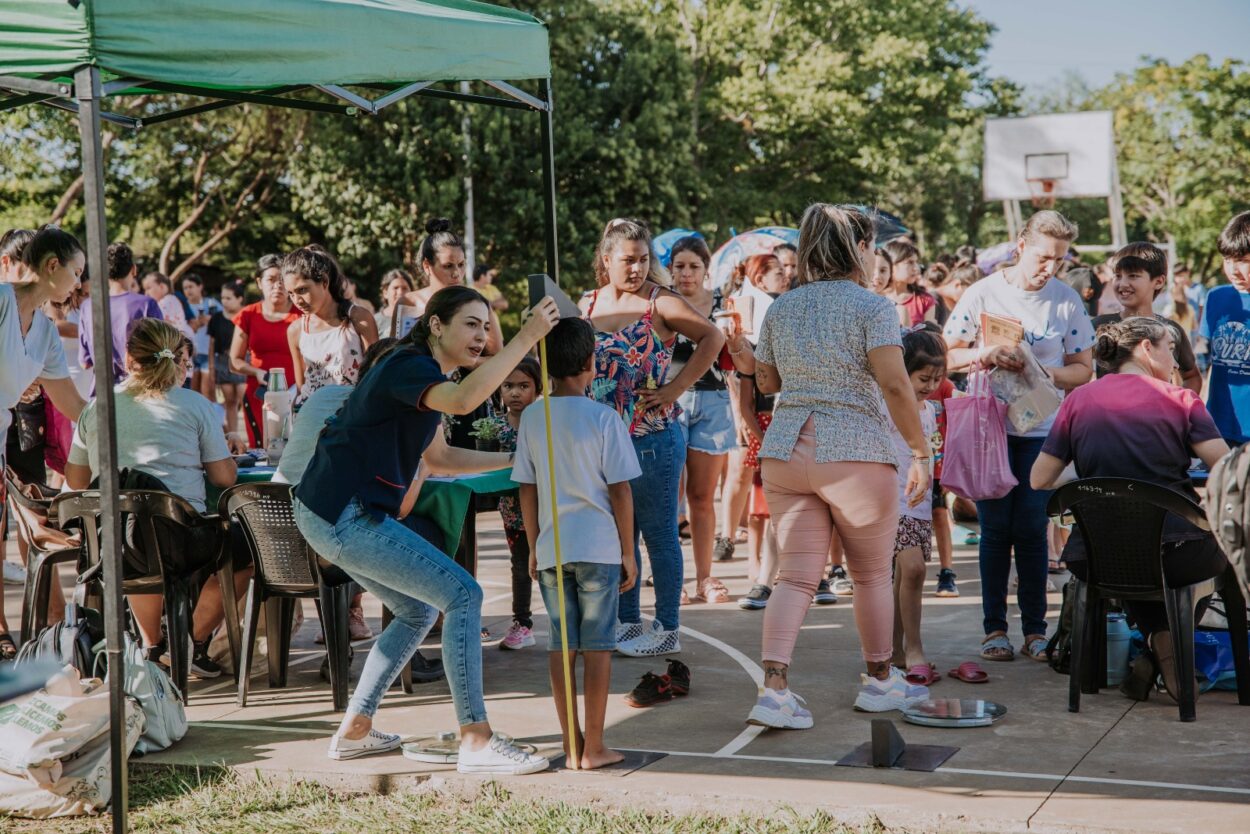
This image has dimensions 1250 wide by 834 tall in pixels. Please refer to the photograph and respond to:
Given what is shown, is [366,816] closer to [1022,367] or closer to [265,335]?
[1022,367]

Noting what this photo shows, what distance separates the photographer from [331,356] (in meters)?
6.94

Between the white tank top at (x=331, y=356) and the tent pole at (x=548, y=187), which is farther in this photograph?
the white tank top at (x=331, y=356)

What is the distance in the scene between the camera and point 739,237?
34.8 ft

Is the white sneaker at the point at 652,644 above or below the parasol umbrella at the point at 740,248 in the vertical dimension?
below

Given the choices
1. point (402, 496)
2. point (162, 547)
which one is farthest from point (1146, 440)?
point (162, 547)

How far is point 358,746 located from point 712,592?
10.0 ft

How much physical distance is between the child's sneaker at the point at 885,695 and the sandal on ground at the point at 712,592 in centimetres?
221

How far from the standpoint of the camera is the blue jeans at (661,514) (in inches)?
238

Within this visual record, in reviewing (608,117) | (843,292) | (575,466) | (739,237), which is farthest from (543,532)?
(608,117)

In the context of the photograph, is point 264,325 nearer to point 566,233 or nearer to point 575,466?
point 575,466

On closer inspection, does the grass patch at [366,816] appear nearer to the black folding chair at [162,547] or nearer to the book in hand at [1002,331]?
the black folding chair at [162,547]

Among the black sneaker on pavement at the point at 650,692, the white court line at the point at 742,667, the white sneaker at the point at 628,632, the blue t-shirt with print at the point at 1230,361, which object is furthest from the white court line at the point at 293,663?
the blue t-shirt with print at the point at 1230,361

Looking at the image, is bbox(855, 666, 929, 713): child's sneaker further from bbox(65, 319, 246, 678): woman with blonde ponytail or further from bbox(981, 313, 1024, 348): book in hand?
bbox(65, 319, 246, 678): woman with blonde ponytail

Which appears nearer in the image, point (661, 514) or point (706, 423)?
point (661, 514)
